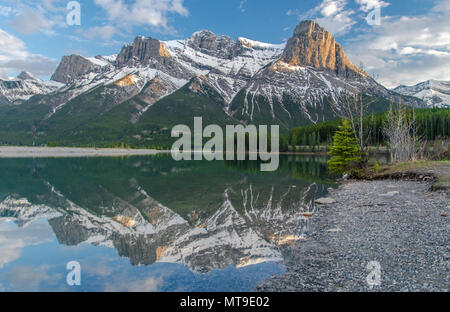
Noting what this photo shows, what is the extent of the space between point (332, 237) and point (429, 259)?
492cm

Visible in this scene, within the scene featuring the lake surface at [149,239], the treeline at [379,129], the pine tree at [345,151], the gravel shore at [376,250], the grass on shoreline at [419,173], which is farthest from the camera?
the treeline at [379,129]

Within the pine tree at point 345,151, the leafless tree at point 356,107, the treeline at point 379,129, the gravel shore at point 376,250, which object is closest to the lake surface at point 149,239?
the gravel shore at point 376,250

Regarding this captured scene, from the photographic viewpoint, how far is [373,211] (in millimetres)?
19000

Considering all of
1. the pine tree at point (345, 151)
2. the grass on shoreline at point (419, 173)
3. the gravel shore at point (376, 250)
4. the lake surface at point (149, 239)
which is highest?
the pine tree at point (345, 151)

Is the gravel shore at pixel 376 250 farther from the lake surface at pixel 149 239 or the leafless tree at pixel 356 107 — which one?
the leafless tree at pixel 356 107

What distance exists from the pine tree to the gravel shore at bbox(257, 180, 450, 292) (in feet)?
61.4

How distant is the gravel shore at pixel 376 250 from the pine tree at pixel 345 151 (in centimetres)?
1870

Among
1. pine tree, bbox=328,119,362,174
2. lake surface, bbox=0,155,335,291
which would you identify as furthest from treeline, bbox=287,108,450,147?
lake surface, bbox=0,155,335,291

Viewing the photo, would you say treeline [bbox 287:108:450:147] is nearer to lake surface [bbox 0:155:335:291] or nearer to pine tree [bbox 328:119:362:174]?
pine tree [bbox 328:119:362:174]

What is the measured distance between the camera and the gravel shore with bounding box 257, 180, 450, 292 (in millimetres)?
9133

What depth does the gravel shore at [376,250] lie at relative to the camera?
9.13 m

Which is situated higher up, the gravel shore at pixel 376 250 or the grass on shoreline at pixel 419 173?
the grass on shoreline at pixel 419 173
